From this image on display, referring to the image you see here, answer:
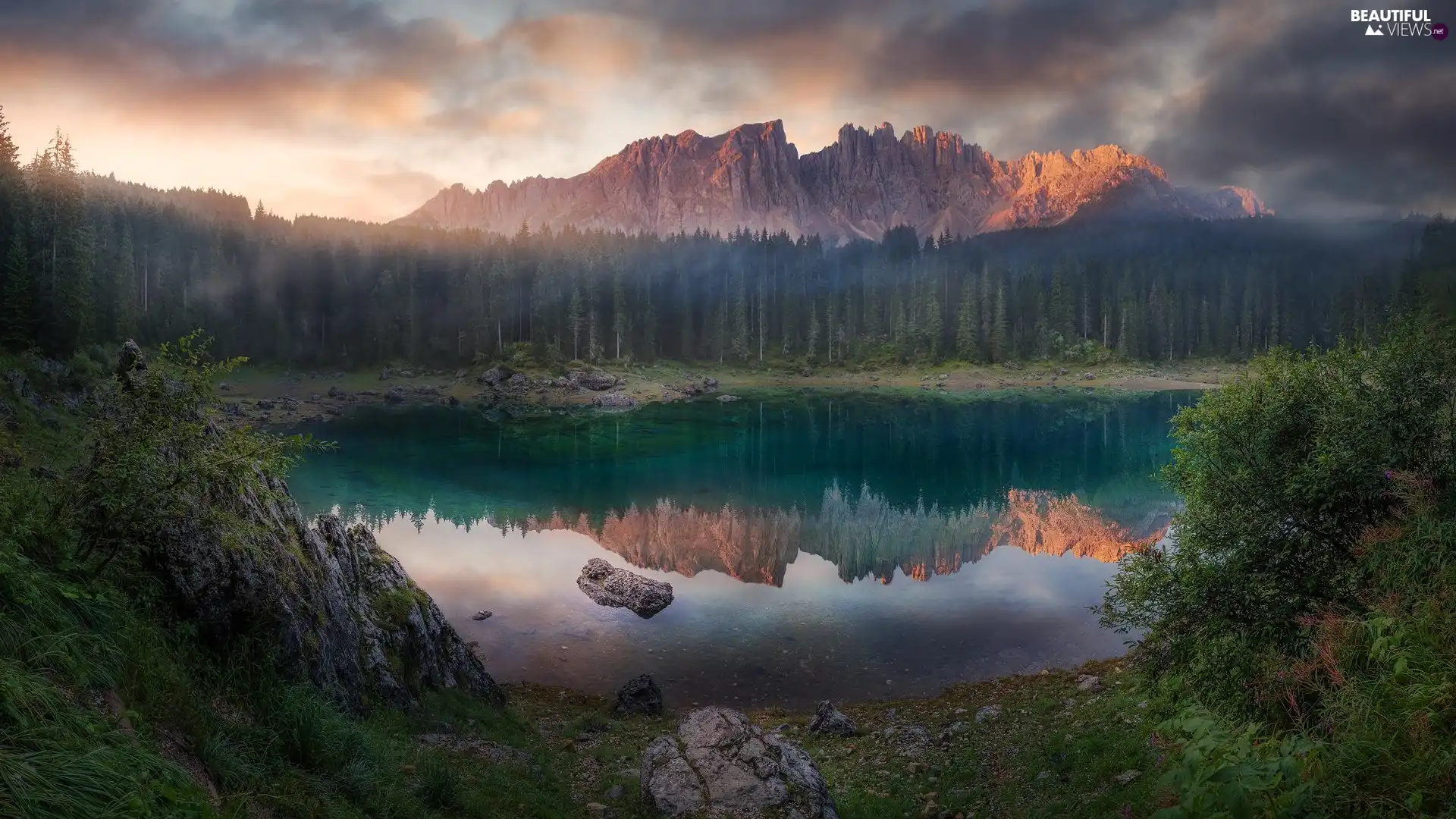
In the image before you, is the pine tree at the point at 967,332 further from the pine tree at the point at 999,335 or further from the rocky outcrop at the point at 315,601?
→ the rocky outcrop at the point at 315,601

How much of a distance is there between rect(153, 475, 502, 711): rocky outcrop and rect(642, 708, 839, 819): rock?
22.0 ft

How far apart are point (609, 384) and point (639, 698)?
350 feet

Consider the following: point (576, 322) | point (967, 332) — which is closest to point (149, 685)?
point (576, 322)

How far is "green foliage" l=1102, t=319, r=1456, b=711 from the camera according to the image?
1180cm

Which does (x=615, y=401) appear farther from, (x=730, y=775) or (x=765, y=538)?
(x=730, y=775)

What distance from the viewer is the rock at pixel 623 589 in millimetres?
32000

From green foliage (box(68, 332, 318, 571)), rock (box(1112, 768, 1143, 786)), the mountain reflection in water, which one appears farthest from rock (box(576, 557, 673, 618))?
green foliage (box(68, 332, 318, 571))

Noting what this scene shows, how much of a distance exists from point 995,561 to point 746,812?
30.1 metres

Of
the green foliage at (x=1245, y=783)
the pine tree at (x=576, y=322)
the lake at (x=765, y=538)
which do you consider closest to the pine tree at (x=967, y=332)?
the lake at (x=765, y=538)

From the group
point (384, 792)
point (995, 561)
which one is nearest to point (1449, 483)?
point (384, 792)

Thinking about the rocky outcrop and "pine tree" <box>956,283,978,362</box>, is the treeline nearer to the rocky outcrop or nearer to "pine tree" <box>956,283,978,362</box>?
"pine tree" <box>956,283,978,362</box>

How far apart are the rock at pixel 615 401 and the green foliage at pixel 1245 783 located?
355ft

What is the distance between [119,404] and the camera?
10070 mm

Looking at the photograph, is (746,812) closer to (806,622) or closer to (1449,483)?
(1449,483)
